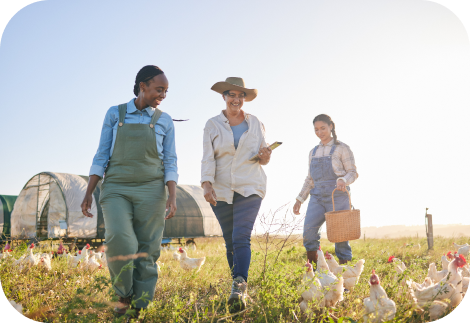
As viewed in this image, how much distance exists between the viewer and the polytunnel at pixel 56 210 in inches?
451

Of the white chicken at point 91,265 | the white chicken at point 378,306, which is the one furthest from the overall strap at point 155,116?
the white chicken at point 91,265

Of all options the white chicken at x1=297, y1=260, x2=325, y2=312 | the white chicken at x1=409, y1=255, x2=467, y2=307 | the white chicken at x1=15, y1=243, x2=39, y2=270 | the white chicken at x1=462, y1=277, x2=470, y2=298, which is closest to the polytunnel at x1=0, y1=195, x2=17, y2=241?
the white chicken at x1=15, y1=243, x2=39, y2=270

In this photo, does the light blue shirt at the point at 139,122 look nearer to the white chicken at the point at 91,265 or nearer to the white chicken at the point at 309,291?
the white chicken at the point at 309,291

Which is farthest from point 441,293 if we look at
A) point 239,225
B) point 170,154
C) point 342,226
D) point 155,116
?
point 155,116

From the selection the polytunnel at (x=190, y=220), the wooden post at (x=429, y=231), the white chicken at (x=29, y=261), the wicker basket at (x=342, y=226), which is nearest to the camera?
the wicker basket at (x=342, y=226)

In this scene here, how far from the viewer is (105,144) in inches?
121

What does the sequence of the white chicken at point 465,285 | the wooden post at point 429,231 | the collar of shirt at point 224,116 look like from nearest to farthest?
the white chicken at point 465,285
the collar of shirt at point 224,116
the wooden post at point 429,231

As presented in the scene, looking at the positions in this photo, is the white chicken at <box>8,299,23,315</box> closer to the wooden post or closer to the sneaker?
the sneaker

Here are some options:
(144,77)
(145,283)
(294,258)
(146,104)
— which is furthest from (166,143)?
(294,258)

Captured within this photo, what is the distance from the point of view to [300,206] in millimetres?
4836

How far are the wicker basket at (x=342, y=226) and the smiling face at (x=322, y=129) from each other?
1.07 metres

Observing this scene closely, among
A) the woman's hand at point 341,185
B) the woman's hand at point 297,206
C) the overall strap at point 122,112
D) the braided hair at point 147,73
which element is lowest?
the woman's hand at point 297,206

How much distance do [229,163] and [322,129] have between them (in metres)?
1.71

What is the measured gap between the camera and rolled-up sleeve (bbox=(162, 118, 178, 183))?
311cm
